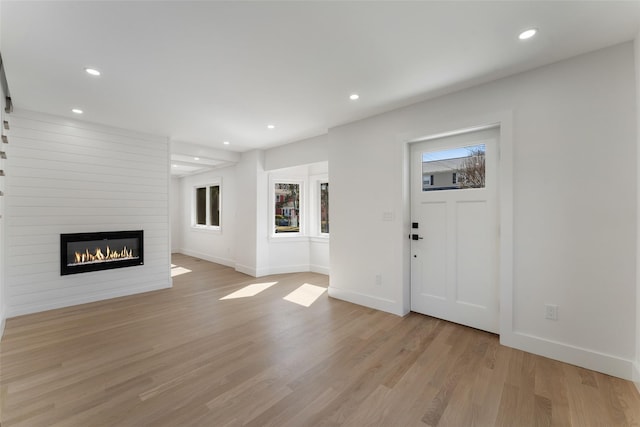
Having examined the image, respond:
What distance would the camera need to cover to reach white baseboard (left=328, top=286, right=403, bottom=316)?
11.4 ft

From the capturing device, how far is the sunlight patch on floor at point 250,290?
427cm

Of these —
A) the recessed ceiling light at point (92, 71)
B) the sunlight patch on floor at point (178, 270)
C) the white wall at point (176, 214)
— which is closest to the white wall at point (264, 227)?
the sunlight patch on floor at point (178, 270)

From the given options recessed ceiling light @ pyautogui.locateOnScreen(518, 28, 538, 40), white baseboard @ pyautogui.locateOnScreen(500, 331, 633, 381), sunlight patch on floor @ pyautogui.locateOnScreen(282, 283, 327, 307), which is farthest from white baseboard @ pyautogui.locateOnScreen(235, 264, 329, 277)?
recessed ceiling light @ pyautogui.locateOnScreen(518, 28, 538, 40)

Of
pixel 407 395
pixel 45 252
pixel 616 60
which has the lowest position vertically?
pixel 407 395

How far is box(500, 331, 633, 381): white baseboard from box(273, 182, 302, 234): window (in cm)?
427

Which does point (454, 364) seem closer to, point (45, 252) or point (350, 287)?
point (350, 287)

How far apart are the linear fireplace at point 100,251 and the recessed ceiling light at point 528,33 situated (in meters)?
5.33

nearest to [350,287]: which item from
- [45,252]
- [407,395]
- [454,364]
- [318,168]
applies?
[454,364]

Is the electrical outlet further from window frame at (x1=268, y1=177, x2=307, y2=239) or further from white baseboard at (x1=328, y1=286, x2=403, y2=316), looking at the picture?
window frame at (x1=268, y1=177, x2=307, y2=239)

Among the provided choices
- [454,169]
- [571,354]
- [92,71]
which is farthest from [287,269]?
[571,354]

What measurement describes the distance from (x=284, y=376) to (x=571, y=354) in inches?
96.5

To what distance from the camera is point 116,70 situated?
2516 mm

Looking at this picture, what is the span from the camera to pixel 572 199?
2.34 metres

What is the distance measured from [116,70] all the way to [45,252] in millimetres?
2855
